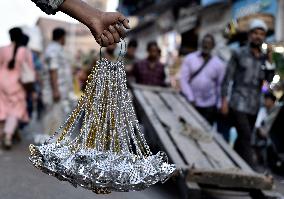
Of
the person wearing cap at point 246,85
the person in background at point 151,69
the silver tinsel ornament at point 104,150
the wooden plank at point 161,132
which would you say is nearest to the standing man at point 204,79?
the wooden plank at point 161,132

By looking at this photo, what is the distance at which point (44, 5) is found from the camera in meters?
2.28

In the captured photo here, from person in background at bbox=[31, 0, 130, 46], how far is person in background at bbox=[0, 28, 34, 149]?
5.52 metres

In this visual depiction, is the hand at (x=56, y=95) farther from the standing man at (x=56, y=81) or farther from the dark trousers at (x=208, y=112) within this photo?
the dark trousers at (x=208, y=112)

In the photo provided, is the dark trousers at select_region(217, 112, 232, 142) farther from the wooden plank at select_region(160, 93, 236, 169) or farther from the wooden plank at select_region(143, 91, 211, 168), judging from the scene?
the wooden plank at select_region(143, 91, 211, 168)

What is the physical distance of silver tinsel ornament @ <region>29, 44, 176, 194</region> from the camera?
92.8 inches

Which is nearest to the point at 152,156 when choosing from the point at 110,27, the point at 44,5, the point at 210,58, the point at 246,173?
the point at 110,27

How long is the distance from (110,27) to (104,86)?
0.40 m

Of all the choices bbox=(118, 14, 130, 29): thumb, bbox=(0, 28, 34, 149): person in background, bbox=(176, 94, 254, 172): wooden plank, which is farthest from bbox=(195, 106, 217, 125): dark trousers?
bbox=(118, 14, 130, 29): thumb

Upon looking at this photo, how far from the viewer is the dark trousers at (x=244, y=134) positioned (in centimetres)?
663

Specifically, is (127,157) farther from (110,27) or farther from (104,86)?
(110,27)

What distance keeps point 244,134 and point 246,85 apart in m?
0.59

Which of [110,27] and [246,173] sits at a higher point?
[110,27]

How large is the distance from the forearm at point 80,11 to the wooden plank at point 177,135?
9.06ft

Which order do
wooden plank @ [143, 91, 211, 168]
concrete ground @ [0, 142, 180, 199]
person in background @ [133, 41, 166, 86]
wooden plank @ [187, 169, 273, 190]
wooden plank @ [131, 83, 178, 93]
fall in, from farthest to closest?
person in background @ [133, 41, 166, 86], wooden plank @ [131, 83, 178, 93], wooden plank @ [143, 91, 211, 168], wooden plank @ [187, 169, 273, 190], concrete ground @ [0, 142, 180, 199]
